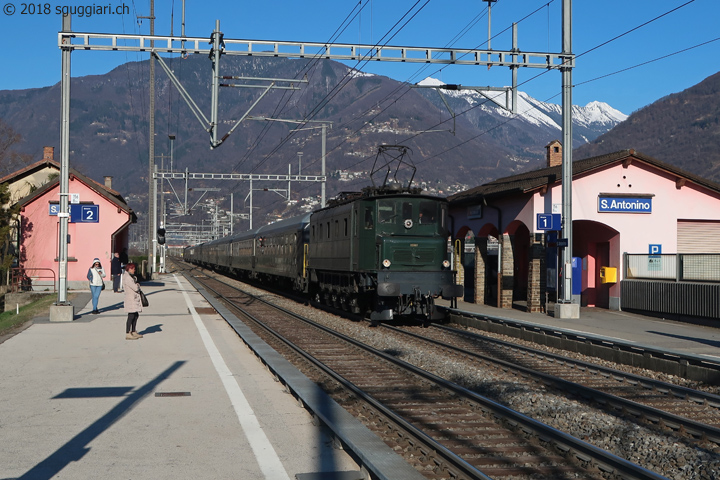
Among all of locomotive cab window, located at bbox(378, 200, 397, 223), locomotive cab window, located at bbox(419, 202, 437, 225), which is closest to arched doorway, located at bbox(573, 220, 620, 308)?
locomotive cab window, located at bbox(419, 202, 437, 225)

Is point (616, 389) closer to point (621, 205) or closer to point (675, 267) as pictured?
point (675, 267)

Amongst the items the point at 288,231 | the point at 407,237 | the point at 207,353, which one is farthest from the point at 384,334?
the point at 288,231

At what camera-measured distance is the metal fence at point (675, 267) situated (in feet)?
64.8

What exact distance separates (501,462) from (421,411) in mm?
2233

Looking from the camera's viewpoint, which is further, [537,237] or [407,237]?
[537,237]

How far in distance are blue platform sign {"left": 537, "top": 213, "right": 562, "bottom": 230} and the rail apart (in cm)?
2147

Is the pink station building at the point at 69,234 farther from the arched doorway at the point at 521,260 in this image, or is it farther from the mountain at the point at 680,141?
the mountain at the point at 680,141

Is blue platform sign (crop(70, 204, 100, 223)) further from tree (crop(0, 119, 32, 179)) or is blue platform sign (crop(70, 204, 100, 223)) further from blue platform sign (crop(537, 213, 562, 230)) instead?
tree (crop(0, 119, 32, 179))

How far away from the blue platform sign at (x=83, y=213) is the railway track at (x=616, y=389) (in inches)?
384

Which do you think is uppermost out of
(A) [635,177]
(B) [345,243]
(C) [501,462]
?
(A) [635,177]

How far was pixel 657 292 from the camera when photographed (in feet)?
71.2

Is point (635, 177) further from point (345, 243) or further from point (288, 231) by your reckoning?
point (288, 231)

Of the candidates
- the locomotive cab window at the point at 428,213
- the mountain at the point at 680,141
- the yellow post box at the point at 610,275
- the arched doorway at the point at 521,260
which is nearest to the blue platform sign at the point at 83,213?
the locomotive cab window at the point at 428,213

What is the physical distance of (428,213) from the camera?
19.6 metres
